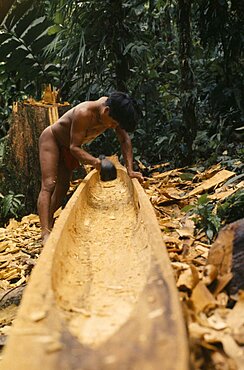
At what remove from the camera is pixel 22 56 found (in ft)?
23.8

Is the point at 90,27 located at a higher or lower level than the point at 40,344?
higher

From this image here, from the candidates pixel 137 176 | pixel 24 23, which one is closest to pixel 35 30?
pixel 24 23

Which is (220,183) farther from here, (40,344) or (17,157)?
(40,344)

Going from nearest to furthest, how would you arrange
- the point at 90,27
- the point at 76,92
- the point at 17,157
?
the point at 17,157 < the point at 90,27 < the point at 76,92

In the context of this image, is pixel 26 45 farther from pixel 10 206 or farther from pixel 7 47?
pixel 10 206

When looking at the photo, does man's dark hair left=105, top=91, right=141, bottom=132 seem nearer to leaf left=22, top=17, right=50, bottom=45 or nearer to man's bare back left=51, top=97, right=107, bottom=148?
man's bare back left=51, top=97, right=107, bottom=148

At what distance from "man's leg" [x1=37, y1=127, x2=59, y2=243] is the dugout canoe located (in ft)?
4.59

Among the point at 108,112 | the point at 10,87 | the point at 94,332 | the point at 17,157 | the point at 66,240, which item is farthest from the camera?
the point at 10,87

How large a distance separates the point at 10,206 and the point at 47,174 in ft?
4.58

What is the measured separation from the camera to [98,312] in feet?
3.96

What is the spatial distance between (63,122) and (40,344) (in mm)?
2951

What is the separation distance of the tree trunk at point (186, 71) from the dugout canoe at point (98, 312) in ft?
12.5

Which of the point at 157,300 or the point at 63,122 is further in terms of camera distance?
the point at 63,122

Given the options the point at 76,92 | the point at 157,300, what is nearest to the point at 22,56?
the point at 76,92
